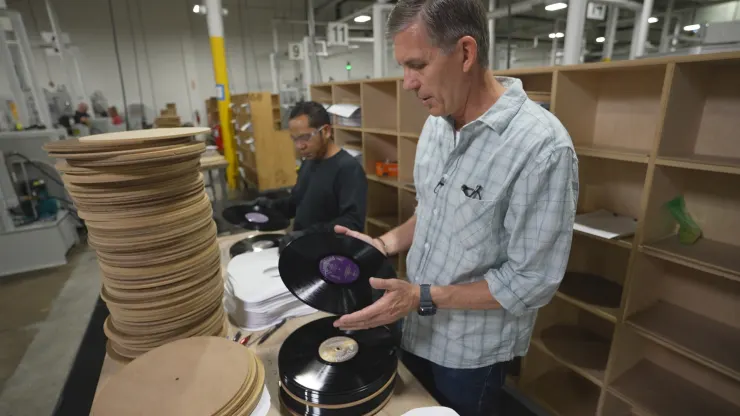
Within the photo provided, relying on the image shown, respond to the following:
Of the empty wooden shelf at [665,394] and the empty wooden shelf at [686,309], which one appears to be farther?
the empty wooden shelf at [665,394]

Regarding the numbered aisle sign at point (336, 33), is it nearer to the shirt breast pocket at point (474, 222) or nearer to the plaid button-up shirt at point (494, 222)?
the plaid button-up shirt at point (494, 222)

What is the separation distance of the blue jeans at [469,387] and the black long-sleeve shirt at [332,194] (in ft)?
3.01

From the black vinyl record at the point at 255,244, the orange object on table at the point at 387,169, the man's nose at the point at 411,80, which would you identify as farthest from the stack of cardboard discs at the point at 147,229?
the orange object on table at the point at 387,169

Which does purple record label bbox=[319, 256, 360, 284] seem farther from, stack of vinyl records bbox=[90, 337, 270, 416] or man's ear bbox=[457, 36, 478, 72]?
man's ear bbox=[457, 36, 478, 72]

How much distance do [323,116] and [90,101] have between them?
7593mm

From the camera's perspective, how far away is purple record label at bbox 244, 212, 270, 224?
1.86 meters

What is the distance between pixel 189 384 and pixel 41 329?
3.36 meters

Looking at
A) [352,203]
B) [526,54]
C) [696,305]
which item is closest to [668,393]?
[696,305]

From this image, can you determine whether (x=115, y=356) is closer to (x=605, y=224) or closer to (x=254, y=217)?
(x=254, y=217)

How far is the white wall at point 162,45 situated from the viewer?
7431 millimetres

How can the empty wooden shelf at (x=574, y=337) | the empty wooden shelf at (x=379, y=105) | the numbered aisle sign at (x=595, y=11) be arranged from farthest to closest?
the numbered aisle sign at (x=595, y=11)
the empty wooden shelf at (x=379, y=105)
the empty wooden shelf at (x=574, y=337)

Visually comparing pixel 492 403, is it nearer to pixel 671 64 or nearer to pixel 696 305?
pixel 696 305

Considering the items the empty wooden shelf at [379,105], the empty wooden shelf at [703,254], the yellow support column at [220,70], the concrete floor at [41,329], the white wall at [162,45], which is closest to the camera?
the empty wooden shelf at [703,254]

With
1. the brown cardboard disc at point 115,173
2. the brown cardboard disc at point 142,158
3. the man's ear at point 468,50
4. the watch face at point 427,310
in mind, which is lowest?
the watch face at point 427,310
